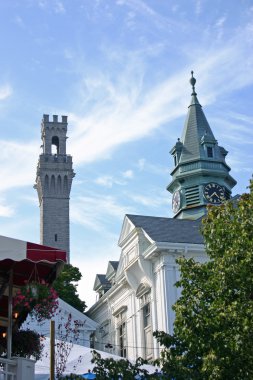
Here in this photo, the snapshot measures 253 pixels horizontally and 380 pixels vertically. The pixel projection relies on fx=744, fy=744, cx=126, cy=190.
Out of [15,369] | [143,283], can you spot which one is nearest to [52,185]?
[143,283]

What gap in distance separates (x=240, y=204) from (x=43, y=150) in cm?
7958

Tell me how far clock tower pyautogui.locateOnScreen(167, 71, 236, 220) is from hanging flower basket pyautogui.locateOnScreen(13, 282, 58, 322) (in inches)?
1253

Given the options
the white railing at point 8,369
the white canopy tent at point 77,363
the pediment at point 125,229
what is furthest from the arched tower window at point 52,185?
the white railing at point 8,369

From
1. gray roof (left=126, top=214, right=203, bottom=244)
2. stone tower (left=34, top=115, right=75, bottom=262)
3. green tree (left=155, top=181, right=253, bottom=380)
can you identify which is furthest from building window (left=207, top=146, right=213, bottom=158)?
stone tower (left=34, top=115, right=75, bottom=262)

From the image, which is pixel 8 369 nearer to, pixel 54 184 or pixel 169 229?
pixel 169 229

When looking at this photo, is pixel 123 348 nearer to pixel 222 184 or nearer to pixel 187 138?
pixel 222 184

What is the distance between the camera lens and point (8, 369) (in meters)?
11.5

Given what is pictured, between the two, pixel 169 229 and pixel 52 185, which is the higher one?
pixel 52 185

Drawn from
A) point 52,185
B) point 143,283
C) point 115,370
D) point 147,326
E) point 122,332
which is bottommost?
point 115,370

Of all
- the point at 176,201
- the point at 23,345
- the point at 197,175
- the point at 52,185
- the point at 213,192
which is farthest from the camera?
the point at 52,185

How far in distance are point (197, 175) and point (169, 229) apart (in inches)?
598

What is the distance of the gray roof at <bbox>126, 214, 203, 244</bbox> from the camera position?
3002cm

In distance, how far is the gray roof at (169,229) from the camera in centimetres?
3002

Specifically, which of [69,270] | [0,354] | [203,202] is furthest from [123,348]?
[0,354]
